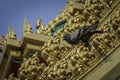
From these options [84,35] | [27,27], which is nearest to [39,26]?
[27,27]

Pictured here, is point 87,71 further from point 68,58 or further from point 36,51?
point 36,51

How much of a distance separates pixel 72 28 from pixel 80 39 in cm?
114

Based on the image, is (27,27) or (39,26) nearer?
(27,27)

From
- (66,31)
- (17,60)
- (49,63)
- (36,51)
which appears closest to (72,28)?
(66,31)

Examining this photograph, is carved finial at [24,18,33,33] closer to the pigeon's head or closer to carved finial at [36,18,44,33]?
carved finial at [36,18,44,33]

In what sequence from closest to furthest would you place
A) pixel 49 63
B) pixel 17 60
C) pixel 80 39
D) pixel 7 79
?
pixel 80 39, pixel 49 63, pixel 7 79, pixel 17 60

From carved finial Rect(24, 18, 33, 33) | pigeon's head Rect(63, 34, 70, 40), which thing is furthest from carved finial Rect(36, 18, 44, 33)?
pigeon's head Rect(63, 34, 70, 40)

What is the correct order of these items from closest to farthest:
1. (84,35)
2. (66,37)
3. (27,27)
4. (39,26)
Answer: (84,35) → (66,37) → (27,27) → (39,26)

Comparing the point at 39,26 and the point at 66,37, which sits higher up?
the point at 39,26

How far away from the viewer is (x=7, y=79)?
1048 centimetres

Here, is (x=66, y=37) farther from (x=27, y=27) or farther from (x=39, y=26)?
(x=39, y=26)

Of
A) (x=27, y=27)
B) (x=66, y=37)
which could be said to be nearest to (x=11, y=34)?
(x=27, y=27)

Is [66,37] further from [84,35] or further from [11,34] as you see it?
[11,34]

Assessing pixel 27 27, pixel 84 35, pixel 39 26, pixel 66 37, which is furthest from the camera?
pixel 39 26
